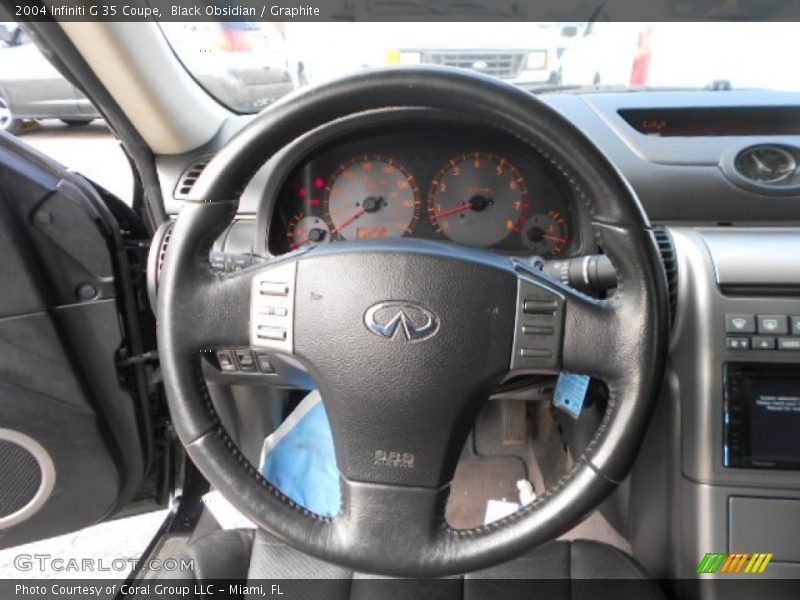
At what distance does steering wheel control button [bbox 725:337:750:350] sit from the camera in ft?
3.46

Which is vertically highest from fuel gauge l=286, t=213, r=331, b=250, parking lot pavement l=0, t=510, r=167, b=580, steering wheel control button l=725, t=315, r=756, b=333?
fuel gauge l=286, t=213, r=331, b=250

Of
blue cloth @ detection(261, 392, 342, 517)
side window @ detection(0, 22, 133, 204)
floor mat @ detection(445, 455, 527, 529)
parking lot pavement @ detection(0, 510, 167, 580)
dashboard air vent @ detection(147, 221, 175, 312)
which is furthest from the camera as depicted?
floor mat @ detection(445, 455, 527, 529)

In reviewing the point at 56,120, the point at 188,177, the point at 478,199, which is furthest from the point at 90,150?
the point at 478,199

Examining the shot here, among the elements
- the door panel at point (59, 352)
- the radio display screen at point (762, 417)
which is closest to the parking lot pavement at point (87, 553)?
the door panel at point (59, 352)

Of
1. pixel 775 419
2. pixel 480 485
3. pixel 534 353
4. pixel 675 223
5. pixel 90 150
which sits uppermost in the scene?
pixel 90 150

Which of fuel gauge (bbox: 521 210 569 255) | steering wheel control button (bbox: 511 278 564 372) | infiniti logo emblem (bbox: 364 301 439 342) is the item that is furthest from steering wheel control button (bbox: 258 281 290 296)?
fuel gauge (bbox: 521 210 569 255)

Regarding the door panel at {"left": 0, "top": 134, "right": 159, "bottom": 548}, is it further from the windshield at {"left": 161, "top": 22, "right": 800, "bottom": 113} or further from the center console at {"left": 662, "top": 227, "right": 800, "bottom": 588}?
the center console at {"left": 662, "top": 227, "right": 800, "bottom": 588}

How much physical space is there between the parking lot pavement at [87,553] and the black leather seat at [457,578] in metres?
0.66

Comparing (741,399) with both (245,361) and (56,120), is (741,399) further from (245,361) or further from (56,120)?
(56,120)

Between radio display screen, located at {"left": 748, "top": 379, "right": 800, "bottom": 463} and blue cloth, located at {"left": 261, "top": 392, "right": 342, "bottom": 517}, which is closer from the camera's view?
radio display screen, located at {"left": 748, "top": 379, "right": 800, "bottom": 463}

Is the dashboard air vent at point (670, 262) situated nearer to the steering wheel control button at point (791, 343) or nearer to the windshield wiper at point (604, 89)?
the steering wheel control button at point (791, 343)

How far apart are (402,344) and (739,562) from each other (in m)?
0.75

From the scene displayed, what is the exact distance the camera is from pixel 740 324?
106 cm

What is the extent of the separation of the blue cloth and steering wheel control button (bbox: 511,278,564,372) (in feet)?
2.49
